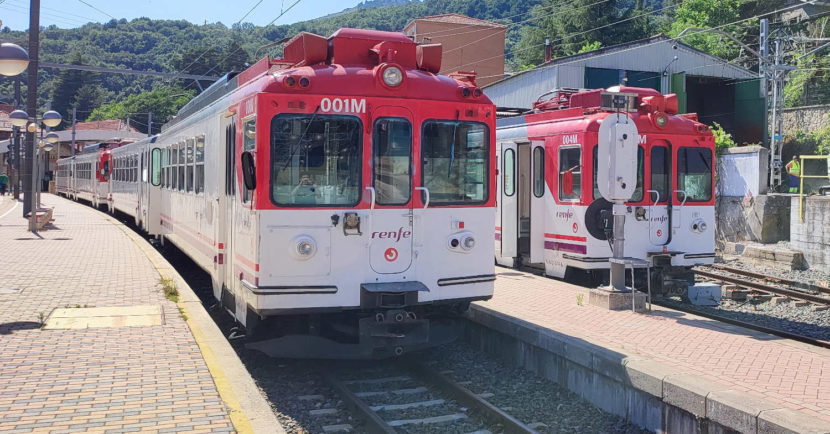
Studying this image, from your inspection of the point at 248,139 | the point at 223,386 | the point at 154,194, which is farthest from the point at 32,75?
the point at 223,386

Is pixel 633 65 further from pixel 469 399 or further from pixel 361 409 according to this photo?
pixel 361 409

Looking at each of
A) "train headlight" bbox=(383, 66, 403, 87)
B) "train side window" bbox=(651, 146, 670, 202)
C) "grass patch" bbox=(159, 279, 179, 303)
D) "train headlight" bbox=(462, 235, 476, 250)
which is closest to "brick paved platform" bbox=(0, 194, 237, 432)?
"grass patch" bbox=(159, 279, 179, 303)

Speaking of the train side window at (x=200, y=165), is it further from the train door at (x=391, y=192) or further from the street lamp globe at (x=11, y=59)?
the train door at (x=391, y=192)

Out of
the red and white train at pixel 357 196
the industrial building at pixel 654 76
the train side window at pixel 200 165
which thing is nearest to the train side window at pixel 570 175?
the red and white train at pixel 357 196

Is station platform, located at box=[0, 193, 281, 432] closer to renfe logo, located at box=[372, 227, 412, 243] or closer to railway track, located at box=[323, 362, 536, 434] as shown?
railway track, located at box=[323, 362, 536, 434]

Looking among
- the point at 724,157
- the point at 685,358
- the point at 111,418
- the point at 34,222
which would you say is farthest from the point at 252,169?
the point at 724,157

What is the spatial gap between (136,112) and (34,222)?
231 ft

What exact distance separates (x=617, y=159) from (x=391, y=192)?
394 cm

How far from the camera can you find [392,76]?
24.2 ft

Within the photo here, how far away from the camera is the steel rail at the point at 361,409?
6.29 meters

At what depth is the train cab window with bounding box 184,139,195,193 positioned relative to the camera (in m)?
11.3

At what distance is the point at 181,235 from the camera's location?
12.6 m

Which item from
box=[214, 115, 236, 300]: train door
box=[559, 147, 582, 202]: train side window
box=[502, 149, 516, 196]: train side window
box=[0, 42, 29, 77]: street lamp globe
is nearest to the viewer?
box=[214, 115, 236, 300]: train door

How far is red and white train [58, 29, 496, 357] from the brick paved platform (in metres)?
1.07
